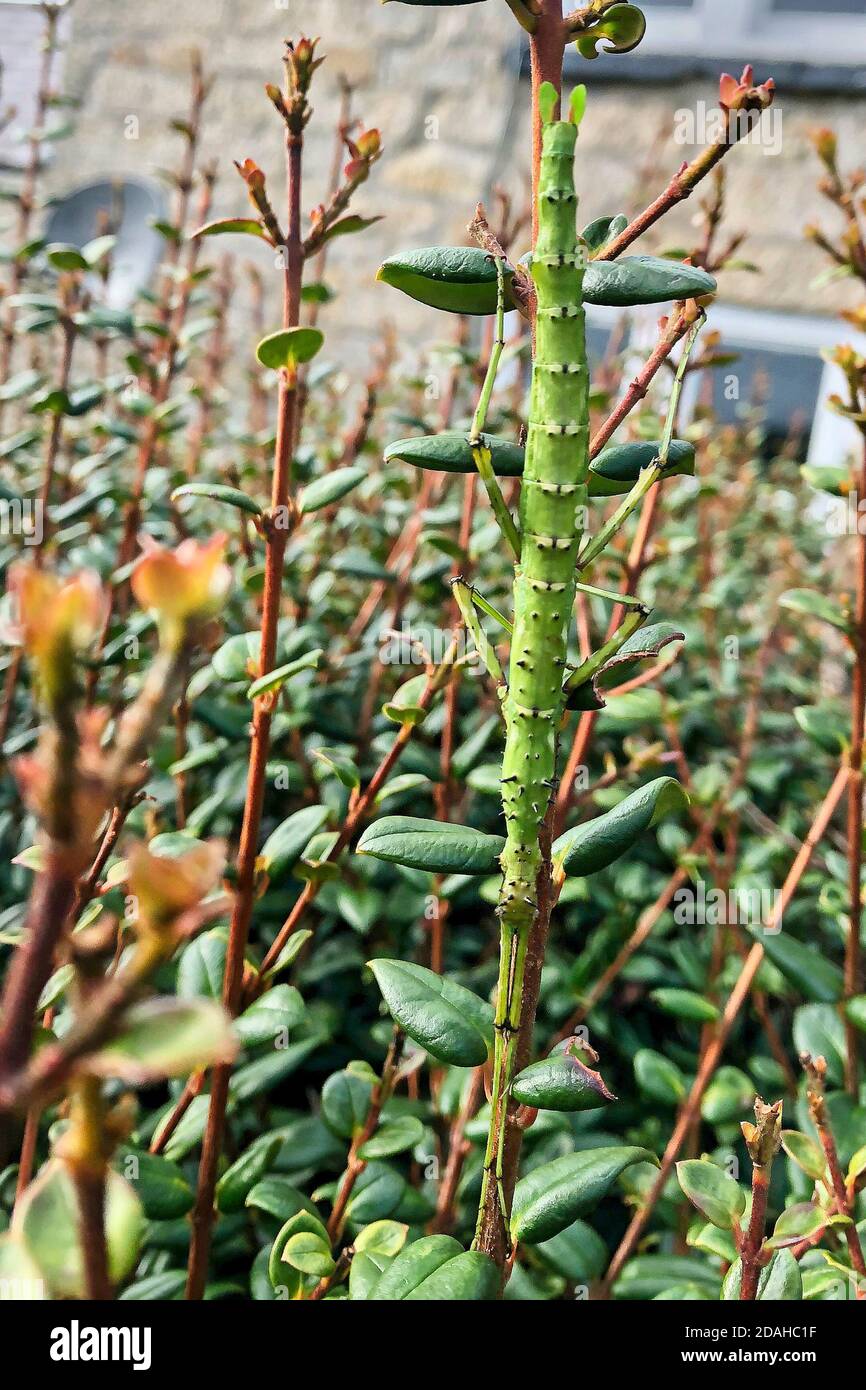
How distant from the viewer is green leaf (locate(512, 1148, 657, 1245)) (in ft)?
1.77

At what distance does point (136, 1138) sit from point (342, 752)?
398 millimetres

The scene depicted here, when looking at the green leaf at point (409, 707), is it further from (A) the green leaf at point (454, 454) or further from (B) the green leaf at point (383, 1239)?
(B) the green leaf at point (383, 1239)

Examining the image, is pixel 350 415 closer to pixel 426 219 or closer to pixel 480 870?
pixel 426 219

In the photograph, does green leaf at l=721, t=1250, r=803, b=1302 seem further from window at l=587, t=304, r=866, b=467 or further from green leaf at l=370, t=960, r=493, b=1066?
window at l=587, t=304, r=866, b=467

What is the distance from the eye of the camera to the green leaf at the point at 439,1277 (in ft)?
1.63

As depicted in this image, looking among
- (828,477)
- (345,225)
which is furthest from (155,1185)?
(828,477)

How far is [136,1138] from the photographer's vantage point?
792 mm

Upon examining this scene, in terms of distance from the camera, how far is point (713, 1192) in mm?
624

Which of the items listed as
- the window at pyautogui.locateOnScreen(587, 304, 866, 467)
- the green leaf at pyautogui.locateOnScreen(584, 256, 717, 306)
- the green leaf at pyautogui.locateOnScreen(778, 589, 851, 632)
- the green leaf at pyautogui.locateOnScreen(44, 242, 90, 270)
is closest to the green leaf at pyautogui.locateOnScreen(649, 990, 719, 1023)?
the green leaf at pyautogui.locateOnScreen(778, 589, 851, 632)

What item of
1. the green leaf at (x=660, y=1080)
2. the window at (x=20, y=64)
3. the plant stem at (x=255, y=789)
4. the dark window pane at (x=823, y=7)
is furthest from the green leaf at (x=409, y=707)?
the window at (x=20, y=64)

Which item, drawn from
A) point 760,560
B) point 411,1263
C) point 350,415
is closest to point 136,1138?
point 411,1263

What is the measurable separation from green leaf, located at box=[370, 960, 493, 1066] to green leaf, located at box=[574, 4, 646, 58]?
550 millimetres

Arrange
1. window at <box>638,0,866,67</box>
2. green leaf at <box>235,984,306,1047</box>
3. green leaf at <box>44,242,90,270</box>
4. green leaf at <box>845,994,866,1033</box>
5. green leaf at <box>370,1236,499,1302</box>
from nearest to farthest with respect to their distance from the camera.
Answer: green leaf at <box>370,1236,499,1302</box>, green leaf at <box>235,984,306,1047</box>, green leaf at <box>845,994,866,1033</box>, green leaf at <box>44,242,90,270</box>, window at <box>638,0,866,67</box>

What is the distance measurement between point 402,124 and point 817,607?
3.55 m
